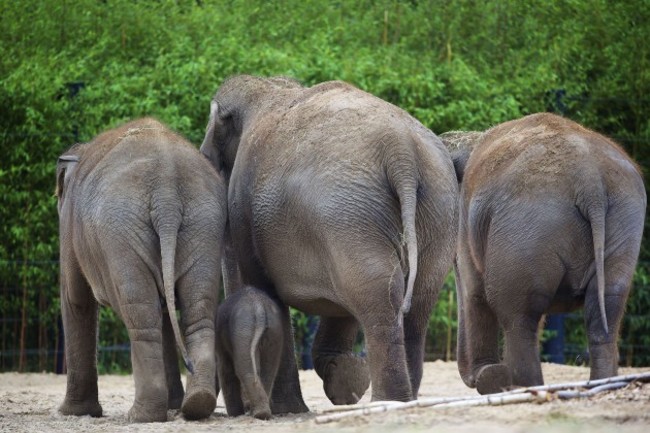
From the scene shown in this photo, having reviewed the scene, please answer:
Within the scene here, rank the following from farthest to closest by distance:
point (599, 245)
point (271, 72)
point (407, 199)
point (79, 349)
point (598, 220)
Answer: point (271, 72), point (79, 349), point (598, 220), point (599, 245), point (407, 199)

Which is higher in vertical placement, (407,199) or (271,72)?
(271,72)

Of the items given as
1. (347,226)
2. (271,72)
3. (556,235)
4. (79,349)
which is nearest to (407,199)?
(347,226)

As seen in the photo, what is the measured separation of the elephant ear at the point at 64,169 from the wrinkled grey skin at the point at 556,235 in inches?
106

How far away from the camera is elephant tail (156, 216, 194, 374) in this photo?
831 cm

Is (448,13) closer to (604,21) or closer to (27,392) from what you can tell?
(604,21)

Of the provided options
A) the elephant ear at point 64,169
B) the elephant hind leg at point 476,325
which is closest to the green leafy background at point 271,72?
the elephant ear at point 64,169

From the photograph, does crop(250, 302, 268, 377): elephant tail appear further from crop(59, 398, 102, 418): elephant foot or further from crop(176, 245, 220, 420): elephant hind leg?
crop(59, 398, 102, 418): elephant foot

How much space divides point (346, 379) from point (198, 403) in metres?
1.26

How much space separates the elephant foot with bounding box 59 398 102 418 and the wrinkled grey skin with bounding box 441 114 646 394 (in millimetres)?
2577

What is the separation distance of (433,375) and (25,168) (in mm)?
4342

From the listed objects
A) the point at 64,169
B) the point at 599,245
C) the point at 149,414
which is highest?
the point at 64,169

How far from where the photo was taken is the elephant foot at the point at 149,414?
849cm

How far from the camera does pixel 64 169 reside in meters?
9.78

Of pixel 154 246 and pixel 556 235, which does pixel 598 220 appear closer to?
pixel 556 235
